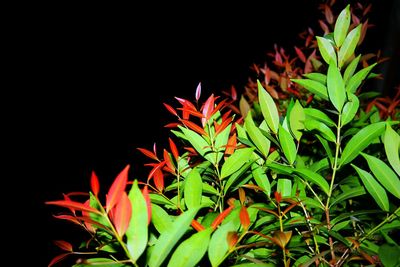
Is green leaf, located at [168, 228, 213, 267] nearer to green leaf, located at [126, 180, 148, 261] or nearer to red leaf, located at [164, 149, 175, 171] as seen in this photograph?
green leaf, located at [126, 180, 148, 261]

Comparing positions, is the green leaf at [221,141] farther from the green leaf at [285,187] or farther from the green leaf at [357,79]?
the green leaf at [357,79]

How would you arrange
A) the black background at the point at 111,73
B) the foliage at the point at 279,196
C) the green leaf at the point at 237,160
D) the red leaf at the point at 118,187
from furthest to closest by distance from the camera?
the black background at the point at 111,73
the green leaf at the point at 237,160
the foliage at the point at 279,196
the red leaf at the point at 118,187

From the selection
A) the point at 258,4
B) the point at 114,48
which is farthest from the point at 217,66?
the point at 114,48

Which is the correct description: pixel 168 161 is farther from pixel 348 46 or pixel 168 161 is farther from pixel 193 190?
pixel 348 46

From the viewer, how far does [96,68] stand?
4.31 metres

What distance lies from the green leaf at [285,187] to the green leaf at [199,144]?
0.48 ft

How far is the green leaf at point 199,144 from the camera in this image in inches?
24.3

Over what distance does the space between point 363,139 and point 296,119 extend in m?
0.13

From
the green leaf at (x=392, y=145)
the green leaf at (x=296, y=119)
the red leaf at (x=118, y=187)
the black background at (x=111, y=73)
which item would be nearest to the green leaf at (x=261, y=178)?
the green leaf at (x=296, y=119)

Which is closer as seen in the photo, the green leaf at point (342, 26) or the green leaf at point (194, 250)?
the green leaf at point (194, 250)

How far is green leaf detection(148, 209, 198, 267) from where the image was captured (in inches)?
15.2

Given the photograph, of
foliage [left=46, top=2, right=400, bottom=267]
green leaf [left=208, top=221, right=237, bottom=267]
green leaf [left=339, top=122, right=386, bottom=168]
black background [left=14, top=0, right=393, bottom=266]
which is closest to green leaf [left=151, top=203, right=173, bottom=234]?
foliage [left=46, top=2, right=400, bottom=267]

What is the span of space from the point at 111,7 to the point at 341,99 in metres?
4.35

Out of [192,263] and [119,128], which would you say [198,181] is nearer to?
[192,263]
